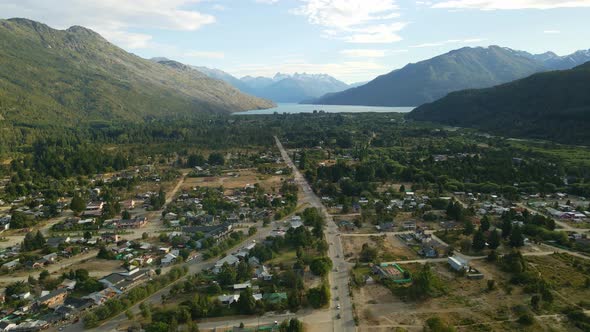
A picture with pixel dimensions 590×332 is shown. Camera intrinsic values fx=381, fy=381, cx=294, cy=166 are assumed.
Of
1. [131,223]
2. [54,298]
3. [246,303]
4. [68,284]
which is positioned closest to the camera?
[246,303]

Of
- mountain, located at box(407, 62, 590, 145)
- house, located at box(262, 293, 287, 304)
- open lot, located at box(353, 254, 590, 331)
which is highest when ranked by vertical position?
mountain, located at box(407, 62, 590, 145)

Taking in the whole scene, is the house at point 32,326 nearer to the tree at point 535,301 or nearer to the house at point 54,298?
the house at point 54,298

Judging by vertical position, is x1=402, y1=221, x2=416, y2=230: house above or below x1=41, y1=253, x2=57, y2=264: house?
below

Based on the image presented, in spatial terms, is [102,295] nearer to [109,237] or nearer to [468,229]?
[109,237]

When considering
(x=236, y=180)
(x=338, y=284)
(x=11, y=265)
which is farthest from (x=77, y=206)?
(x=338, y=284)

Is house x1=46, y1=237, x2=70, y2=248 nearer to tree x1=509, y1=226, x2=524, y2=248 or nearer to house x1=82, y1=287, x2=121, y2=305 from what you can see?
house x1=82, y1=287, x2=121, y2=305

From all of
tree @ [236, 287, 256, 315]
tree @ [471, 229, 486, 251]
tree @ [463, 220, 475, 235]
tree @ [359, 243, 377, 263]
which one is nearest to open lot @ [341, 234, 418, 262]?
tree @ [359, 243, 377, 263]

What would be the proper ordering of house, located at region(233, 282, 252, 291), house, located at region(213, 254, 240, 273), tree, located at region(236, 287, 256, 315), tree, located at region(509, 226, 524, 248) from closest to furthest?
tree, located at region(236, 287, 256, 315) < house, located at region(233, 282, 252, 291) < house, located at region(213, 254, 240, 273) < tree, located at region(509, 226, 524, 248)
